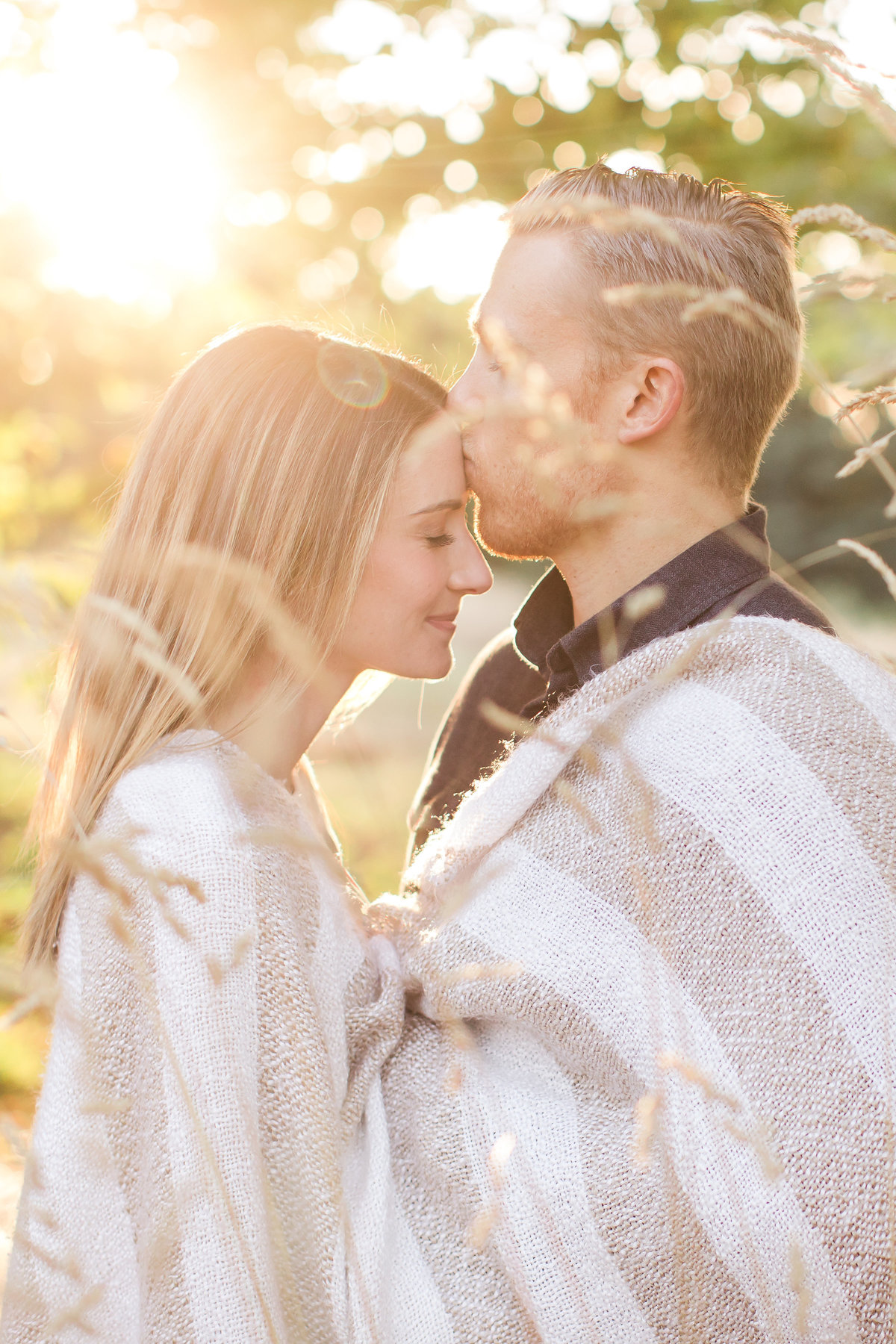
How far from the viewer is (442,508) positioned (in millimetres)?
2002

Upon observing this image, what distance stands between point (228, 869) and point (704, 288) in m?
1.35

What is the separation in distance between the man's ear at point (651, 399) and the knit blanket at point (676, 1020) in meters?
0.64

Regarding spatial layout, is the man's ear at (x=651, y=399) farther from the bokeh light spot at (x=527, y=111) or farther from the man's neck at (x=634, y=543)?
the bokeh light spot at (x=527, y=111)

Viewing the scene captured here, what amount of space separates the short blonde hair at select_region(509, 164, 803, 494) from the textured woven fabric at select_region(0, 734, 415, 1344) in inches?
47.4

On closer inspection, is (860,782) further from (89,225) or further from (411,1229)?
(89,225)

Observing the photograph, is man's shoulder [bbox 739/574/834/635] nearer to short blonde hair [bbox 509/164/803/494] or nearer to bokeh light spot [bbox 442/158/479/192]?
short blonde hair [bbox 509/164/803/494]

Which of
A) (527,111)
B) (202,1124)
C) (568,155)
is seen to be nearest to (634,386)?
(202,1124)

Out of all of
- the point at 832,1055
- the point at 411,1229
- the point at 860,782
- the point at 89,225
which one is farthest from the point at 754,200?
the point at 89,225

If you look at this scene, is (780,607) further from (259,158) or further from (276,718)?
(259,158)

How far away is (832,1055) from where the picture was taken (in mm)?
1153

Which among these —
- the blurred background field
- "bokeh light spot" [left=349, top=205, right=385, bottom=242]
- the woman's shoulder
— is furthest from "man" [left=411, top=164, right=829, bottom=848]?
"bokeh light spot" [left=349, top=205, right=385, bottom=242]

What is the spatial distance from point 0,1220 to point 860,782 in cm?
103

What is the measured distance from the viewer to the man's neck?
1.97 m

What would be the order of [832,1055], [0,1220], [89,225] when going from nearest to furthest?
1. [0,1220]
2. [832,1055]
3. [89,225]
